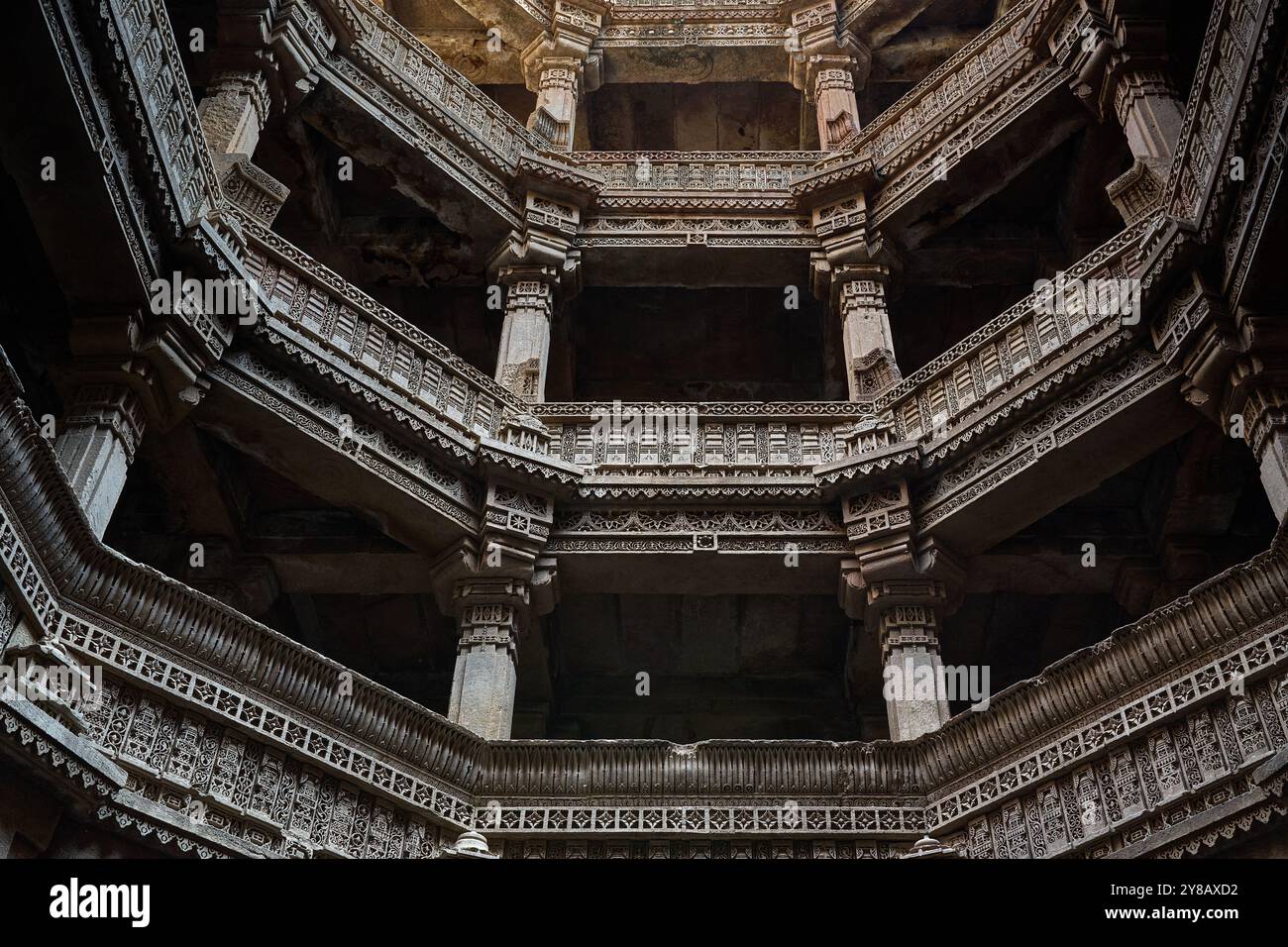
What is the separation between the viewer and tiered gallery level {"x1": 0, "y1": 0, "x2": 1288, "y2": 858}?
6.02 m

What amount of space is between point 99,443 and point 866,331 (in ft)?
26.3

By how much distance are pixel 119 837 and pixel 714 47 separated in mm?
15347

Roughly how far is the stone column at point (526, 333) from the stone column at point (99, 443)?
14.1 ft

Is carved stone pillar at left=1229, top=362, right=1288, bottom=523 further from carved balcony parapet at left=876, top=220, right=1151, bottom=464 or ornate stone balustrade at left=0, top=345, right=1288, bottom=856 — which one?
ornate stone balustrade at left=0, top=345, right=1288, bottom=856

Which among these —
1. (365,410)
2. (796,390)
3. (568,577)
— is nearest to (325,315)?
(365,410)

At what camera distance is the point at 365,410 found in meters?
9.43

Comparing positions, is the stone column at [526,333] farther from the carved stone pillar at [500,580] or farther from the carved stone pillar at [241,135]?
the carved stone pillar at [241,135]

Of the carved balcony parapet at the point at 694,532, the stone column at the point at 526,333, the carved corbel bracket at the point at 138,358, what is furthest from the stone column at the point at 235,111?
the carved balcony parapet at the point at 694,532

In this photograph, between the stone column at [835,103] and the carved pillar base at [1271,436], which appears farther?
the stone column at [835,103]

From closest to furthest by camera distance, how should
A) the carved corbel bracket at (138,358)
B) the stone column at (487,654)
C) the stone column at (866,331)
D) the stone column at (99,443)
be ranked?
the stone column at (99,443) < the carved corbel bracket at (138,358) < the stone column at (487,654) < the stone column at (866,331)

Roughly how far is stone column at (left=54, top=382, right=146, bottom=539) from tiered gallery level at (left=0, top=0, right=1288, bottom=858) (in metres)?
0.06

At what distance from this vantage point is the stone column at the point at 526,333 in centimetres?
1162

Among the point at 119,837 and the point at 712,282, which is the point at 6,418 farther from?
the point at 712,282

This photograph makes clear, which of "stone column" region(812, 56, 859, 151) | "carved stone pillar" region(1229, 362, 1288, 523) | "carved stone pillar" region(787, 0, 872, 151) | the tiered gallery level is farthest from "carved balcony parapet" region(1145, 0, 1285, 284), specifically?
"carved stone pillar" region(787, 0, 872, 151)
